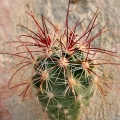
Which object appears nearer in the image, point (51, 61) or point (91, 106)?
point (51, 61)

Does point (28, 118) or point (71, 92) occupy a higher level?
point (71, 92)

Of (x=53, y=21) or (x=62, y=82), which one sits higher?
(x=53, y=21)

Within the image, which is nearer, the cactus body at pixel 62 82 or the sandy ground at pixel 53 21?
the cactus body at pixel 62 82

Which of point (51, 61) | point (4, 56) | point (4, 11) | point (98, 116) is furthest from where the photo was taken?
point (4, 11)

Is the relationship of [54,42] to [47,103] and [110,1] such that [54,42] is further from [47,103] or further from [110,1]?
[110,1]

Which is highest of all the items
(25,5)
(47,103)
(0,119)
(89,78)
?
(25,5)

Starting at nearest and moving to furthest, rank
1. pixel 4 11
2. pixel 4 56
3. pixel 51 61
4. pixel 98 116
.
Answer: pixel 51 61 < pixel 98 116 < pixel 4 56 < pixel 4 11

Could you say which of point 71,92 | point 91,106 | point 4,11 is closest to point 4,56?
point 4,11
